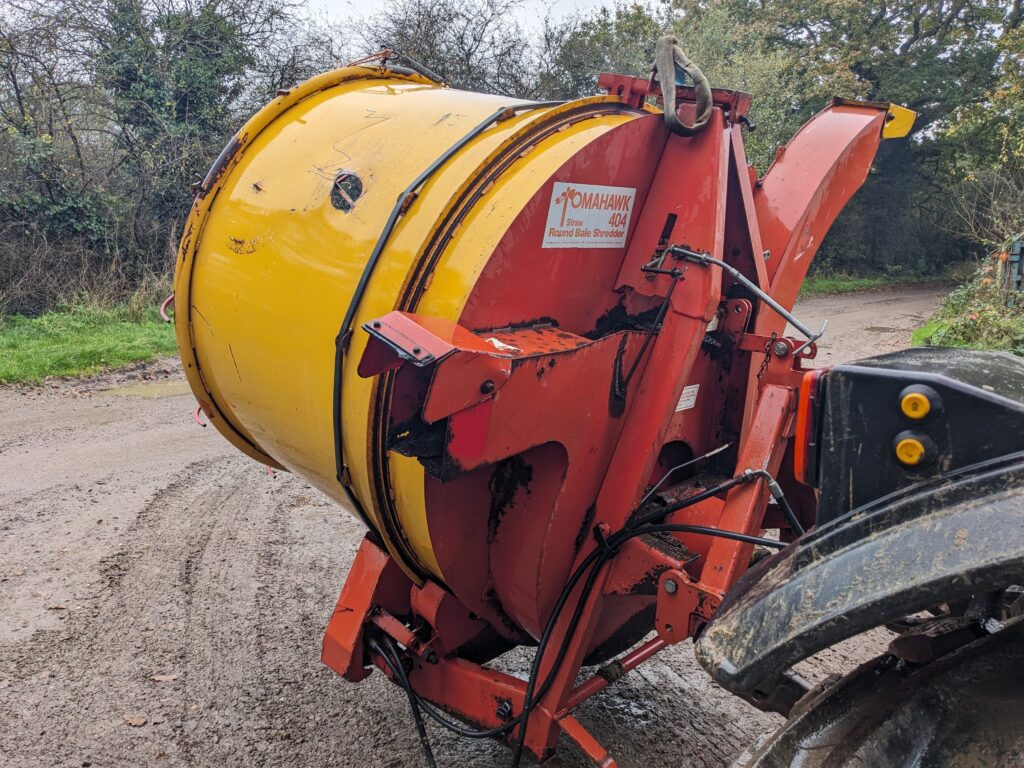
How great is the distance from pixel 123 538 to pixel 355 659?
2.32 metres

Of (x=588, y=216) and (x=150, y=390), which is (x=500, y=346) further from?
(x=150, y=390)

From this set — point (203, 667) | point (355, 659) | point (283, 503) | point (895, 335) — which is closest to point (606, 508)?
point (355, 659)

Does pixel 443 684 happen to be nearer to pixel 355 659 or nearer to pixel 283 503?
pixel 355 659

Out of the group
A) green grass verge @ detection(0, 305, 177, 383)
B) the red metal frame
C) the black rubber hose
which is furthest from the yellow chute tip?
green grass verge @ detection(0, 305, 177, 383)

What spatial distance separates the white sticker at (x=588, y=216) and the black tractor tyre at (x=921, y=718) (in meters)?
1.20

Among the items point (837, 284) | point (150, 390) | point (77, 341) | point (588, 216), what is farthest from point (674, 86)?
point (837, 284)

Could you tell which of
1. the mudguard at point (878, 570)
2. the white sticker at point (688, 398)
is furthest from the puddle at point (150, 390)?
the mudguard at point (878, 570)

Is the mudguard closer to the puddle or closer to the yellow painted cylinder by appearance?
the yellow painted cylinder

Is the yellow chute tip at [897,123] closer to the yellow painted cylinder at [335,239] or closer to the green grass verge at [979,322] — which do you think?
A: the yellow painted cylinder at [335,239]

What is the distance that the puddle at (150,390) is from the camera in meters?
7.16

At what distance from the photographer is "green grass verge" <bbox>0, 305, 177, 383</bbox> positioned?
7559 mm

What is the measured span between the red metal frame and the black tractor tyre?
0.55m

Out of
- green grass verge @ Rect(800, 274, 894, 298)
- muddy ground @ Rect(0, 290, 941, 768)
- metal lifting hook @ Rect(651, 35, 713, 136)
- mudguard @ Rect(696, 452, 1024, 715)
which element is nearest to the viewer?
mudguard @ Rect(696, 452, 1024, 715)

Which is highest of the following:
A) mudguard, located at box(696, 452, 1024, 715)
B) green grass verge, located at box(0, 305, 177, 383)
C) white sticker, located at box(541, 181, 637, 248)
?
white sticker, located at box(541, 181, 637, 248)
